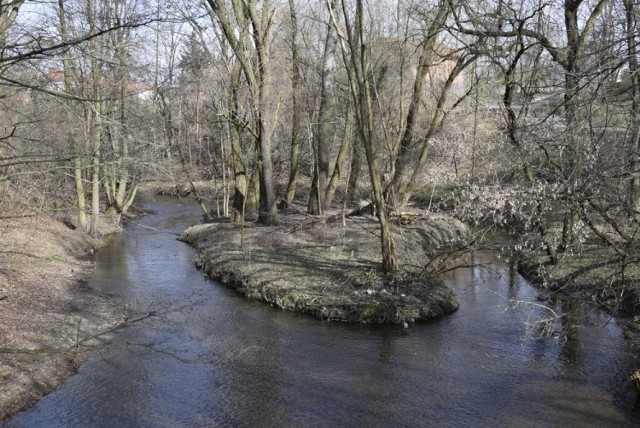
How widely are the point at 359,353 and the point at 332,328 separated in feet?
4.86

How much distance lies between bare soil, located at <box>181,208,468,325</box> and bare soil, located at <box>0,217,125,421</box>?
3.84 meters

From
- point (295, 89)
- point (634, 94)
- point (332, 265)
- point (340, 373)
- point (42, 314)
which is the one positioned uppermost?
point (295, 89)

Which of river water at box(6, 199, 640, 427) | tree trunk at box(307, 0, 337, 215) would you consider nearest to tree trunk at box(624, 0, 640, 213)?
river water at box(6, 199, 640, 427)

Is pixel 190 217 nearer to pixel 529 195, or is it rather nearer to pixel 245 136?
pixel 245 136

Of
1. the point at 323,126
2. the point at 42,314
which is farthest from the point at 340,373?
the point at 323,126

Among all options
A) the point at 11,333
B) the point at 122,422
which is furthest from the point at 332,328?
the point at 11,333

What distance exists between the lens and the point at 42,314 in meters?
12.2

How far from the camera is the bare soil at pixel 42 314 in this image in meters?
9.07

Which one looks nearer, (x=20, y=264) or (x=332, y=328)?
(x=332, y=328)

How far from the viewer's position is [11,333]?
10602mm

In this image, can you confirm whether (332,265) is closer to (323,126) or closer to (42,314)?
(323,126)

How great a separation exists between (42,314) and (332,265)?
23.8 ft

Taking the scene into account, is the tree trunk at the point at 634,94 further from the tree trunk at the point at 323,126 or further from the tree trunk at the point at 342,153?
the tree trunk at the point at 342,153

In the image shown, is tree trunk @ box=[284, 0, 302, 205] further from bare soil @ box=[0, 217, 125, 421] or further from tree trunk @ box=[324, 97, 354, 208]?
bare soil @ box=[0, 217, 125, 421]
